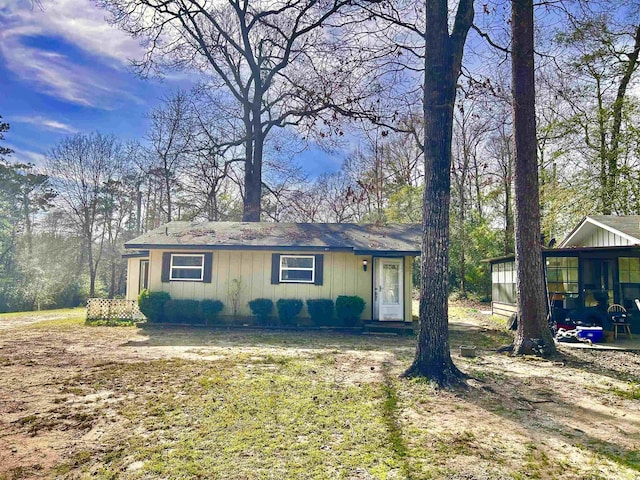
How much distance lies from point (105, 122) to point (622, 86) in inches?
915

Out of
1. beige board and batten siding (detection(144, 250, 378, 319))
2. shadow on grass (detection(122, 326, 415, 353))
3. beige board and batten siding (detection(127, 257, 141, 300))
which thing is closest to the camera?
shadow on grass (detection(122, 326, 415, 353))

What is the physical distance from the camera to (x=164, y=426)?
12.6ft

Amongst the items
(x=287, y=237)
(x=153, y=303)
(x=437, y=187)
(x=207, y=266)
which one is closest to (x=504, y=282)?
(x=287, y=237)

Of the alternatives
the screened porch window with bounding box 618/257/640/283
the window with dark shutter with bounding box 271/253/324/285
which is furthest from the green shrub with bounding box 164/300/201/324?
the screened porch window with bounding box 618/257/640/283

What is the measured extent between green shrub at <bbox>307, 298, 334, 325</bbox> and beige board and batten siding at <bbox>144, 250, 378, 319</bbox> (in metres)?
0.29

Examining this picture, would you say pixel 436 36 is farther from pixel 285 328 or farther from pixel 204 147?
pixel 204 147

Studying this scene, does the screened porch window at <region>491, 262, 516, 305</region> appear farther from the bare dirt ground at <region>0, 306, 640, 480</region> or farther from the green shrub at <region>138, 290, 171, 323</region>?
the green shrub at <region>138, 290, 171, 323</region>

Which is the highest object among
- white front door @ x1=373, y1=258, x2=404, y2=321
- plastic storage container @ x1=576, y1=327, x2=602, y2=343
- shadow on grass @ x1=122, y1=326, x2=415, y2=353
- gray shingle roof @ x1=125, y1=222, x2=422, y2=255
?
gray shingle roof @ x1=125, y1=222, x2=422, y2=255

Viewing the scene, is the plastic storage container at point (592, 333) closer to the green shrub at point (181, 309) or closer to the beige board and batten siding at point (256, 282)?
the beige board and batten siding at point (256, 282)

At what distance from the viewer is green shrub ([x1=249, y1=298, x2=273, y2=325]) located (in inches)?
441

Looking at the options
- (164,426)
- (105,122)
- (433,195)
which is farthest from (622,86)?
(105,122)

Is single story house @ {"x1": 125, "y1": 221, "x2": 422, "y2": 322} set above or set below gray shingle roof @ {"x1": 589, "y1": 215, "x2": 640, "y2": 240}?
below

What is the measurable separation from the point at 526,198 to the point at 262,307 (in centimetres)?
729

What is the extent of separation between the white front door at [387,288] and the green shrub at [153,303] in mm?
6121
